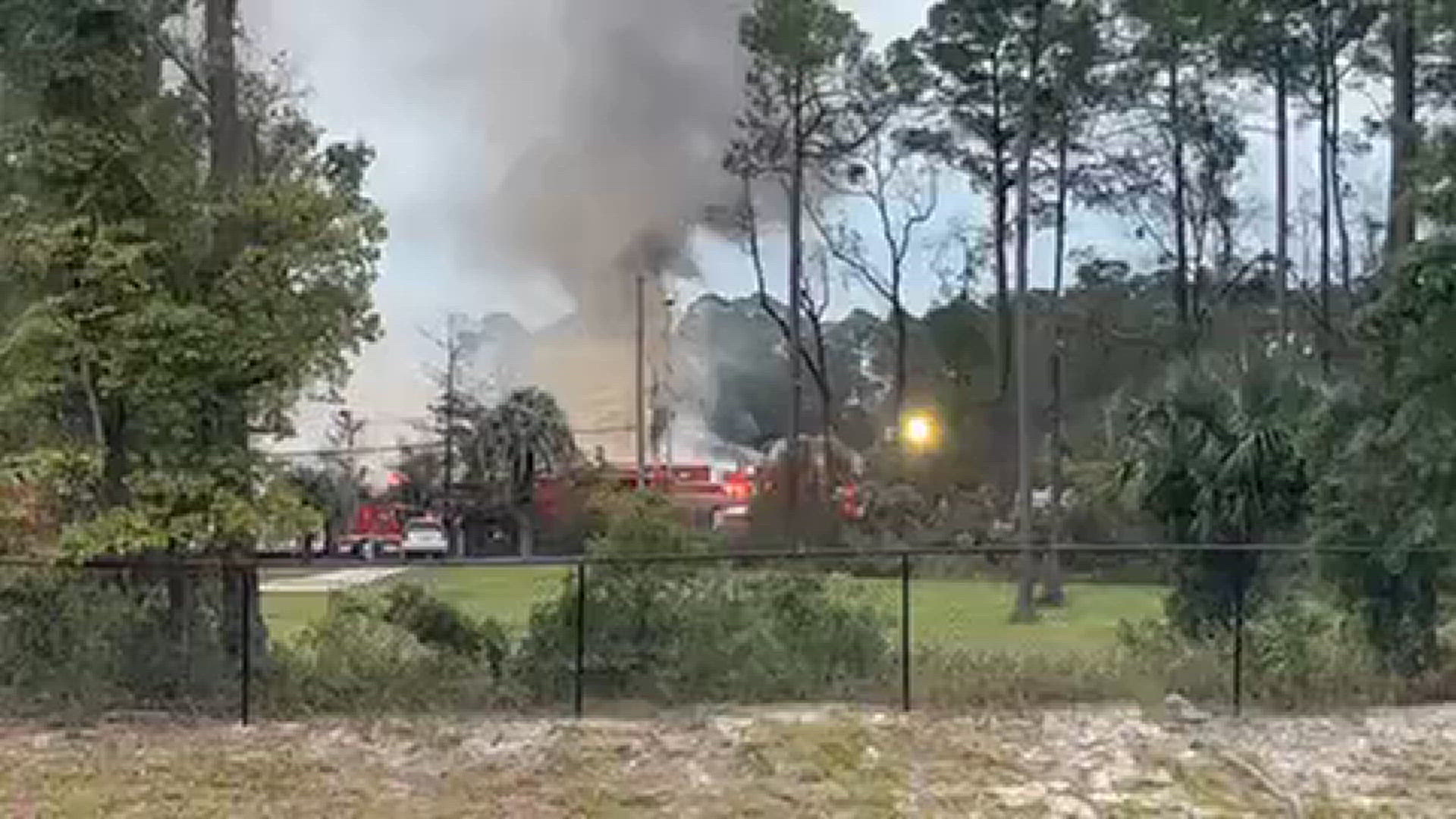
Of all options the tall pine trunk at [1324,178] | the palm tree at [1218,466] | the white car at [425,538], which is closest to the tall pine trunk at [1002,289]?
the tall pine trunk at [1324,178]

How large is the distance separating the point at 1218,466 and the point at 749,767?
5.88m

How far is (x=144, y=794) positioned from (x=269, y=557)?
3.06 metres

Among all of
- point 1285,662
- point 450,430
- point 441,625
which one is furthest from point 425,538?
point 1285,662

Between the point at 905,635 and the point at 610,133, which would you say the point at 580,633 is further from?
the point at 610,133

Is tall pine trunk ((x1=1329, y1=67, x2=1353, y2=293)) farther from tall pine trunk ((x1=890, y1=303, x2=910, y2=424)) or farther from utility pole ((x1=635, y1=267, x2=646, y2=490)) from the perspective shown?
utility pole ((x1=635, y1=267, x2=646, y2=490))

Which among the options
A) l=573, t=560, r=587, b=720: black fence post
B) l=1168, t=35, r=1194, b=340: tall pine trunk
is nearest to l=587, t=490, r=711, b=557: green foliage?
l=573, t=560, r=587, b=720: black fence post

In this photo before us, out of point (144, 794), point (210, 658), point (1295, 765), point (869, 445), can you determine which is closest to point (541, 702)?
point (210, 658)

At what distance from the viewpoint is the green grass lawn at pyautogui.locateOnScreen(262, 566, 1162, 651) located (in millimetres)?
11969

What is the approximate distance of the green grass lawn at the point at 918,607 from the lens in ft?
39.3

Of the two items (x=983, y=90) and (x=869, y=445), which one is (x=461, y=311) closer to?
(x=869, y=445)

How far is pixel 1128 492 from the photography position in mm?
13547

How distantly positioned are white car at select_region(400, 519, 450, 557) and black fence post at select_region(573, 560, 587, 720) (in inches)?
1062

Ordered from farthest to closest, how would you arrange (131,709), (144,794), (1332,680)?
1. (1332,680)
2. (131,709)
3. (144,794)

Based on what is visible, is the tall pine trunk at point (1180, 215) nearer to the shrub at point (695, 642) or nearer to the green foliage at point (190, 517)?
the shrub at point (695, 642)
